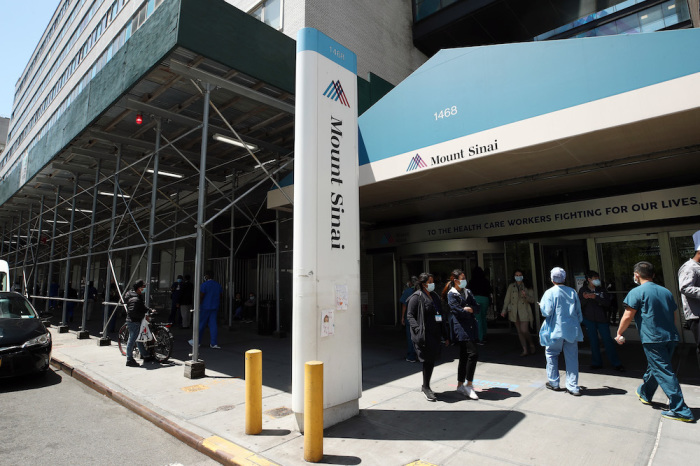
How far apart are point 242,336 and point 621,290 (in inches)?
408

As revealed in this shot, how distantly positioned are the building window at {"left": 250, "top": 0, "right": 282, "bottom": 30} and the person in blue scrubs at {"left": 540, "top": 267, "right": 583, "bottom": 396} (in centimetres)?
1160

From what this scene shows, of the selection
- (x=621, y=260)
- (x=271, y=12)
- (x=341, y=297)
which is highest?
(x=271, y=12)

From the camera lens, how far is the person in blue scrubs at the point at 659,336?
4273 mm

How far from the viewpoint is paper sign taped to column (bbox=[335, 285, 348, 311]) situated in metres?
4.68

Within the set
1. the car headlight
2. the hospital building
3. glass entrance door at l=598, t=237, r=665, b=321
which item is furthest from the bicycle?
glass entrance door at l=598, t=237, r=665, b=321

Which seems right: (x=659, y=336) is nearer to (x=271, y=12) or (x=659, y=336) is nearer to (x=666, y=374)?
(x=666, y=374)

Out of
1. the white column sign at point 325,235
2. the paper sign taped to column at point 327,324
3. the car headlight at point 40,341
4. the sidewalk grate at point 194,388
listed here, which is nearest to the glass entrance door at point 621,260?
the white column sign at point 325,235

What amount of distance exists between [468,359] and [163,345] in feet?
20.6

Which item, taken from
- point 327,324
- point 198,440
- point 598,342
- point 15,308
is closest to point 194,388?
point 198,440

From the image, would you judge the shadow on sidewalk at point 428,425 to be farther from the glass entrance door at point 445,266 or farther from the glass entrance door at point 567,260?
the glass entrance door at point 445,266

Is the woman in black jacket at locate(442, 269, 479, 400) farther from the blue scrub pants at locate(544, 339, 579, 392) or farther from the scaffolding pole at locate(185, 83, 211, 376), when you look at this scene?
the scaffolding pole at locate(185, 83, 211, 376)

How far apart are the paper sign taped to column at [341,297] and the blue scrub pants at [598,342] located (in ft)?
15.3

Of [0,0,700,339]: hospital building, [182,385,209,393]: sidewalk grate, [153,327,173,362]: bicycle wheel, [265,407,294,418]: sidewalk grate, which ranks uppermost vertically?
[0,0,700,339]: hospital building

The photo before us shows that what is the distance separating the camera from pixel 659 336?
173 inches
